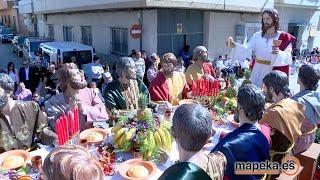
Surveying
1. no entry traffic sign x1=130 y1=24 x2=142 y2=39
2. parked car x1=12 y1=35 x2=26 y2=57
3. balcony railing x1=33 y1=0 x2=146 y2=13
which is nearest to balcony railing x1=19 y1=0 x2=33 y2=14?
balcony railing x1=33 y1=0 x2=146 y2=13

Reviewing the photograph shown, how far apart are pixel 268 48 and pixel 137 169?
3.14 metres

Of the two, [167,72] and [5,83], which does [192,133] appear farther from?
[167,72]

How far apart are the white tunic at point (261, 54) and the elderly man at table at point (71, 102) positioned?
2541mm

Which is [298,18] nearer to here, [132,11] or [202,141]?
[132,11]

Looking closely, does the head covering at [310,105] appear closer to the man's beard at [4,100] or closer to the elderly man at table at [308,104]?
the elderly man at table at [308,104]

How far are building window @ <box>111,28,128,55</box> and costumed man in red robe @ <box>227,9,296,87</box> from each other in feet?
28.4

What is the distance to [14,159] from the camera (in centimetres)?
266

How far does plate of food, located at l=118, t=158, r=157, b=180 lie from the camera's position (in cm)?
240

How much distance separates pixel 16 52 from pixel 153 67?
18.1 metres

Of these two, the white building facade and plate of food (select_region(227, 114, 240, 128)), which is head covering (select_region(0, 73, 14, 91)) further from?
the white building facade

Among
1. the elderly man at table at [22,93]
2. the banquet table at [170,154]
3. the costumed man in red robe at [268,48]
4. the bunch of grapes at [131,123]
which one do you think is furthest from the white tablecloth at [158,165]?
the elderly man at table at [22,93]

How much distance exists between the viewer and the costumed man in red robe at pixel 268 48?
4.46 metres

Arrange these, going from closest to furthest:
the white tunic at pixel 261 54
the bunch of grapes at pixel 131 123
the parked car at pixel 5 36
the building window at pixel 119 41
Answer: the bunch of grapes at pixel 131 123
the white tunic at pixel 261 54
the building window at pixel 119 41
the parked car at pixel 5 36
